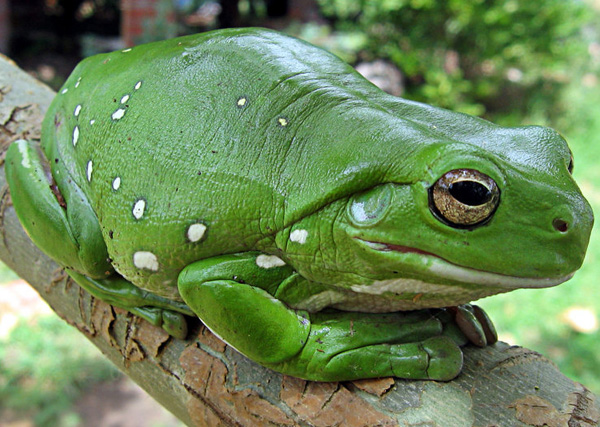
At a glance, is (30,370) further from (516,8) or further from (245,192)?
(516,8)

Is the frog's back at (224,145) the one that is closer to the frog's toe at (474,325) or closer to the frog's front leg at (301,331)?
the frog's front leg at (301,331)

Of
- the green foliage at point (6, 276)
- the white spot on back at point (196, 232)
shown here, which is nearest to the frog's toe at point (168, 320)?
the white spot on back at point (196, 232)

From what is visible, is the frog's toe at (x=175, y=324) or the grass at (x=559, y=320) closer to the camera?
the frog's toe at (x=175, y=324)

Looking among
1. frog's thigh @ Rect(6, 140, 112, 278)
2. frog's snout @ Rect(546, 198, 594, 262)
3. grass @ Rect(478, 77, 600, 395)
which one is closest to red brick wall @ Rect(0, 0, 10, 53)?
frog's thigh @ Rect(6, 140, 112, 278)

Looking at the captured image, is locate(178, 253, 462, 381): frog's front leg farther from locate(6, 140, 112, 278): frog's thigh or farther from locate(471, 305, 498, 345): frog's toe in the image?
locate(6, 140, 112, 278): frog's thigh

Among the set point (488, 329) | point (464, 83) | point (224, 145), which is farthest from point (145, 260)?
point (464, 83)

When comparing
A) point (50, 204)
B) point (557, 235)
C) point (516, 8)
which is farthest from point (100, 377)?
point (516, 8)

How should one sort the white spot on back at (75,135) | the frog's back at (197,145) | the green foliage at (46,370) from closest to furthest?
the frog's back at (197,145), the white spot on back at (75,135), the green foliage at (46,370)
